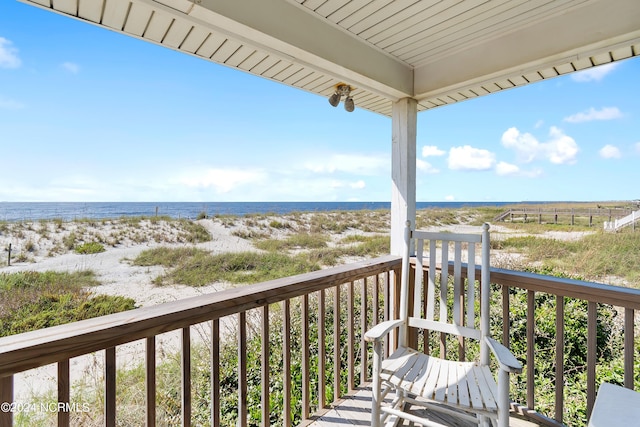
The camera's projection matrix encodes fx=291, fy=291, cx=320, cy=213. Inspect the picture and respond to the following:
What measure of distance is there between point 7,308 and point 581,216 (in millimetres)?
8798

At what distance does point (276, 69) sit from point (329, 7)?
56 cm

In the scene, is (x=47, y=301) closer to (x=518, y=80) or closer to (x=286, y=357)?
(x=286, y=357)

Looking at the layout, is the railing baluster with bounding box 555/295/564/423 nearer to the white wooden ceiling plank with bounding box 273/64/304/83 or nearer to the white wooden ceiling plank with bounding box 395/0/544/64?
the white wooden ceiling plank with bounding box 395/0/544/64

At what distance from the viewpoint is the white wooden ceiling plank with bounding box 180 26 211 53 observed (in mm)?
1540

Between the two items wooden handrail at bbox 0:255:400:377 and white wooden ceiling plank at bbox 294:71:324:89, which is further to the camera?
white wooden ceiling plank at bbox 294:71:324:89

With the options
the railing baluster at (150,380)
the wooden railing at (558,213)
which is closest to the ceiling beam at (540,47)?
the railing baluster at (150,380)

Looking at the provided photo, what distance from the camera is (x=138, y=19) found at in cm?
144

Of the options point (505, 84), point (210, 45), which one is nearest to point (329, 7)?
point (210, 45)

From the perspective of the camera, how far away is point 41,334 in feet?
2.89

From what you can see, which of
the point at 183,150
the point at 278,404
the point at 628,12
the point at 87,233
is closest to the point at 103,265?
the point at 87,233

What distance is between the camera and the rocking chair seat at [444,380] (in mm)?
1282

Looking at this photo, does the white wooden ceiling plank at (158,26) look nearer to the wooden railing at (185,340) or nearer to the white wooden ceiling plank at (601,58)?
the wooden railing at (185,340)

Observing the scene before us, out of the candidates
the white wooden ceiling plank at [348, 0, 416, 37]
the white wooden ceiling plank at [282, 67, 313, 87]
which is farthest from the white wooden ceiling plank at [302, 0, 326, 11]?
the white wooden ceiling plank at [282, 67, 313, 87]

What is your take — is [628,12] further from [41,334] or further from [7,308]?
[7,308]
